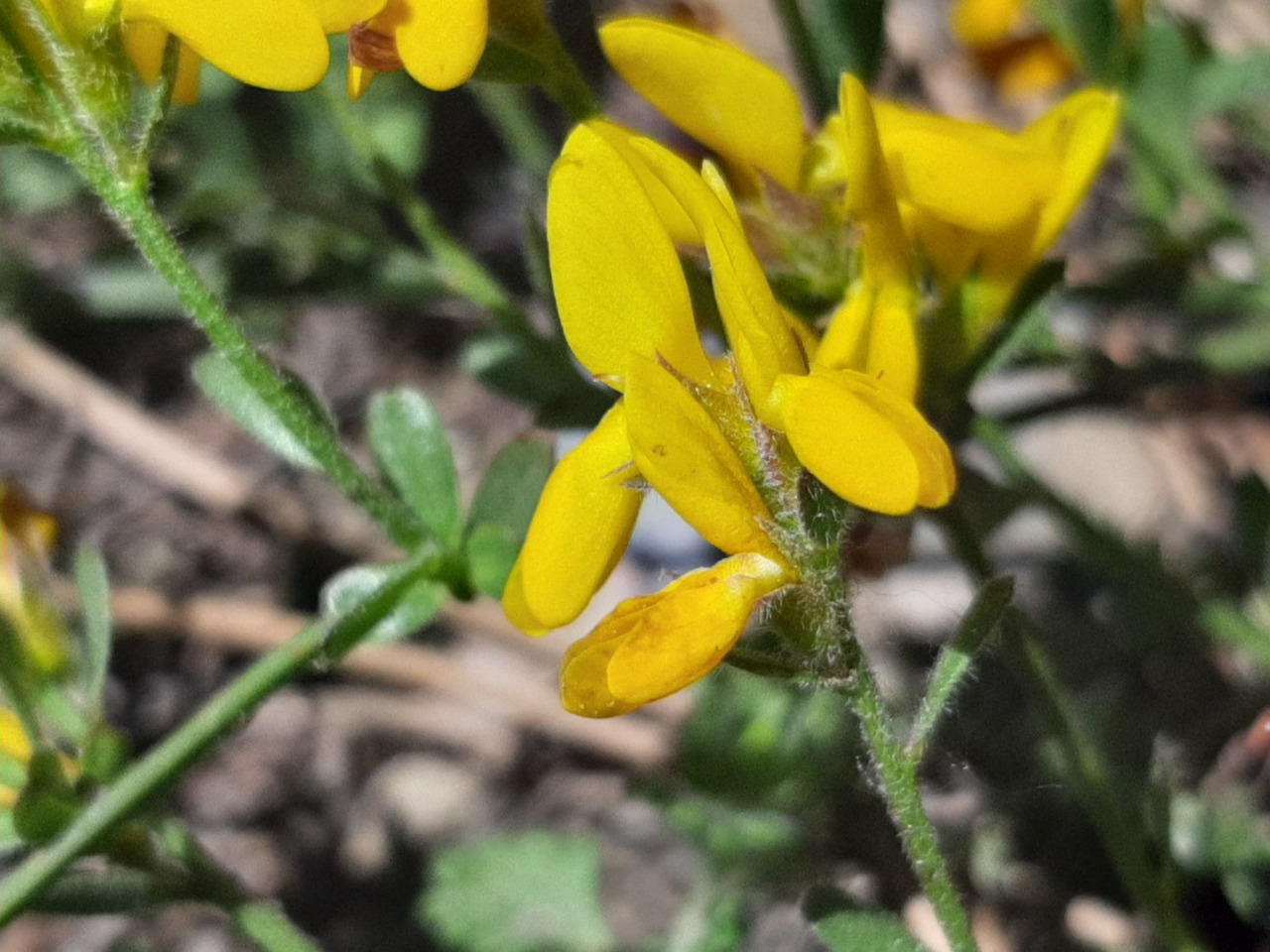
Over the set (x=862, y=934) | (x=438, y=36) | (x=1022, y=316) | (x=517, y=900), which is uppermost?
(x=438, y=36)

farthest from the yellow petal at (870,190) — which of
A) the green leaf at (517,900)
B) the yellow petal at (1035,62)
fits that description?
the green leaf at (517,900)

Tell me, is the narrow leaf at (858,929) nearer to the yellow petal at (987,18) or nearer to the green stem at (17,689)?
the green stem at (17,689)

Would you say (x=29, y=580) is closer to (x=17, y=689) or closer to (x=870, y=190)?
(x=17, y=689)

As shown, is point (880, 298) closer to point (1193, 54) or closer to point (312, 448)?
point (312, 448)

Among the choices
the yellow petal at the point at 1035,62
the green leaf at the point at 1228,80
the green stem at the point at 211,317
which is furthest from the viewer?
the yellow petal at the point at 1035,62

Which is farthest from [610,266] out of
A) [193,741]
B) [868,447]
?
[193,741]

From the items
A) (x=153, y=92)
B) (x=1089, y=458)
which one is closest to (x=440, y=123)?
(x=1089, y=458)

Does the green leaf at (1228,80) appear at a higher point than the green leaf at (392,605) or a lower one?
higher

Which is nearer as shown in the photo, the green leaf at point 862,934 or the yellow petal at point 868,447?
the yellow petal at point 868,447
